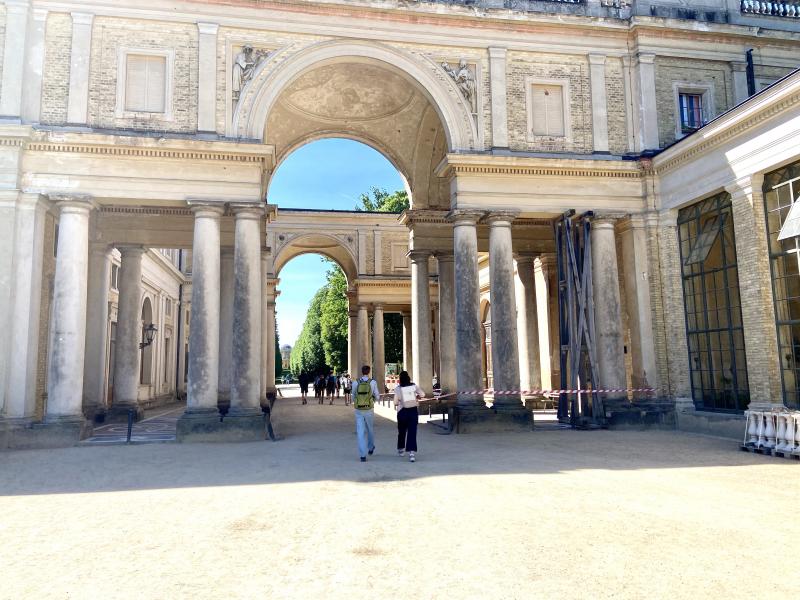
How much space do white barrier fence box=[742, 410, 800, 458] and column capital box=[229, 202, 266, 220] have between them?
466 inches

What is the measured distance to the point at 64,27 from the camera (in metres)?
14.6

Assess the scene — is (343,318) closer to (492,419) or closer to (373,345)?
(373,345)

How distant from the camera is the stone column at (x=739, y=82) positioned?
17.5 m

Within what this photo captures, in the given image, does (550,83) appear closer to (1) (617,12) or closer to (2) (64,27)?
(1) (617,12)

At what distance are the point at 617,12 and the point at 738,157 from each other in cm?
644

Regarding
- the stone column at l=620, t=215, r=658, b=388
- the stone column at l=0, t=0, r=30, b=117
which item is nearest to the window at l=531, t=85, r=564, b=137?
the stone column at l=620, t=215, r=658, b=388

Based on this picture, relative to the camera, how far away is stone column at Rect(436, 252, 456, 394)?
20234mm

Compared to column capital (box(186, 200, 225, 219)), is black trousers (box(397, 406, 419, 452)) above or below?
below

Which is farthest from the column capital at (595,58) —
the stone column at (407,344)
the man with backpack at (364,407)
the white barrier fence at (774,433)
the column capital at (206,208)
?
the stone column at (407,344)

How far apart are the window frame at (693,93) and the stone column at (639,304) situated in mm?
3006

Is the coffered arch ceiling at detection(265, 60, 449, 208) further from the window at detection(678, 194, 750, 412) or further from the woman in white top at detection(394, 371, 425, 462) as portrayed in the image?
the woman in white top at detection(394, 371, 425, 462)

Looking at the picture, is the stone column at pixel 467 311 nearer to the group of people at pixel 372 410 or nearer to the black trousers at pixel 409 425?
the black trousers at pixel 409 425

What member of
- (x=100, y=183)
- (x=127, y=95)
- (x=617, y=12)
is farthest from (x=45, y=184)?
(x=617, y=12)

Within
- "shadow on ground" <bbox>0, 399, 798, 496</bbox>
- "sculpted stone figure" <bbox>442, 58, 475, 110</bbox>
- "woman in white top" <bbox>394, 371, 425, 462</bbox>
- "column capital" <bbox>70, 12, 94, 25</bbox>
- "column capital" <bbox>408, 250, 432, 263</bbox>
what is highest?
"column capital" <bbox>70, 12, 94, 25</bbox>
